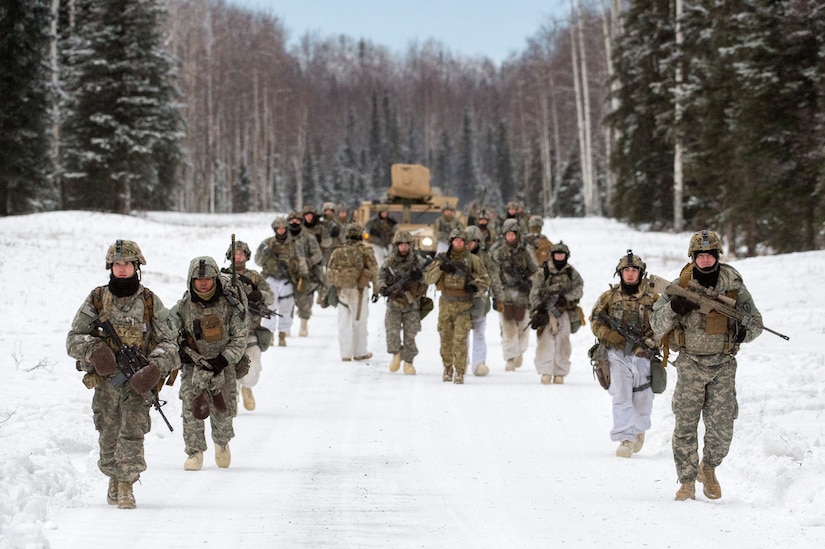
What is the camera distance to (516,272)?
46.7 ft

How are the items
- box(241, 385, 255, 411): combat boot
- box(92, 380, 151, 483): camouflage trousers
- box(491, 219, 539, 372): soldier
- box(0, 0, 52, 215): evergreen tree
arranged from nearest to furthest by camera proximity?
box(92, 380, 151, 483): camouflage trousers < box(241, 385, 255, 411): combat boot < box(491, 219, 539, 372): soldier < box(0, 0, 52, 215): evergreen tree

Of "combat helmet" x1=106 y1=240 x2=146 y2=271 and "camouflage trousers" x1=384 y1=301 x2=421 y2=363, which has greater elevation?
"combat helmet" x1=106 y1=240 x2=146 y2=271

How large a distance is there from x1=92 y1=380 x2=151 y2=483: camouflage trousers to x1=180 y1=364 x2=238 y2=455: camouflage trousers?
1.06 metres

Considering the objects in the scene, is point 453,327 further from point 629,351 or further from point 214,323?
point 214,323

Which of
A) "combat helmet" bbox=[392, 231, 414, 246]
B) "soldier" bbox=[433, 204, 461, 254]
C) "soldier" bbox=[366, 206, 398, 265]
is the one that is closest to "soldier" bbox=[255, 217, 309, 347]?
"combat helmet" bbox=[392, 231, 414, 246]

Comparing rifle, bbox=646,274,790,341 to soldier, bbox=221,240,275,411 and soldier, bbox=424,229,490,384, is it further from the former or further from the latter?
soldier, bbox=424,229,490,384

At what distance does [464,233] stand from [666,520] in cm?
678

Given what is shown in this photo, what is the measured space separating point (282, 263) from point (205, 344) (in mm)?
7869

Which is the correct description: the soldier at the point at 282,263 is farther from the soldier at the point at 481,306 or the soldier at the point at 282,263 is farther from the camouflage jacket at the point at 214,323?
the camouflage jacket at the point at 214,323

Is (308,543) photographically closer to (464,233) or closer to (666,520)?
(666,520)

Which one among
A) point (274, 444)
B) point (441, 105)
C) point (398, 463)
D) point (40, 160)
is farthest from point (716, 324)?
point (441, 105)

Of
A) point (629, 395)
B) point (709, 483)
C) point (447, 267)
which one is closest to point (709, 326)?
point (709, 483)

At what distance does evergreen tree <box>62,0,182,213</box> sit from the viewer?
1348 inches

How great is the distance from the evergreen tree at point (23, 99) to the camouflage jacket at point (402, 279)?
20.1 meters
